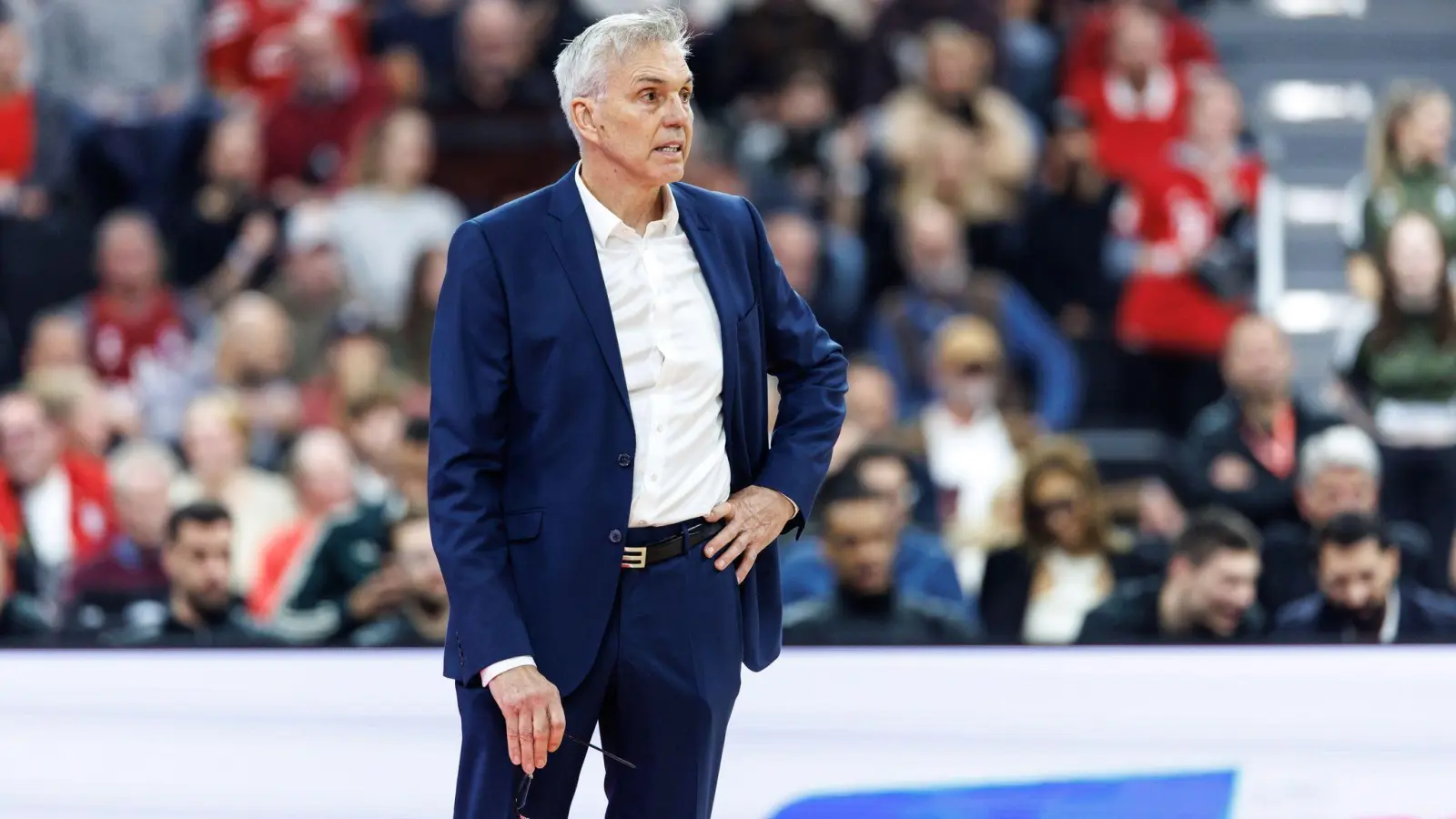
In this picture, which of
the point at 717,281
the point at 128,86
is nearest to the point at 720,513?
the point at 717,281

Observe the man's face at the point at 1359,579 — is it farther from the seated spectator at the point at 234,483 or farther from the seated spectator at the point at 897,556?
the seated spectator at the point at 234,483

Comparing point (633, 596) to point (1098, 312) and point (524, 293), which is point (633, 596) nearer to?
point (524, 293)

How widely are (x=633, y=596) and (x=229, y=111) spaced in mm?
5168

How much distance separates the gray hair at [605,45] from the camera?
231cm

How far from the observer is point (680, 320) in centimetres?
239

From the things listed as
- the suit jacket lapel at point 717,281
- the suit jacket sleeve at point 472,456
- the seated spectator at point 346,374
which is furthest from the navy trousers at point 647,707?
the seated spectator at point 346,374

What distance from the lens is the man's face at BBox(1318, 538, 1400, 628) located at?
493cm

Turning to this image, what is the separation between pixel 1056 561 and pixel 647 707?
3229 millimetres

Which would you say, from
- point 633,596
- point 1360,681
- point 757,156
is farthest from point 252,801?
point 757,156

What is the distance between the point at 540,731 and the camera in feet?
7.40

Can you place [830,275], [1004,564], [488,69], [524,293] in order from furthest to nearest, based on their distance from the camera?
[488,69]
[830,275]
[1004,564]
[524,293]

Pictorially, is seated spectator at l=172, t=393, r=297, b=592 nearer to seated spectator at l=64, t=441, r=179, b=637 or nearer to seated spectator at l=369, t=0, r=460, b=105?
seated spectator at l=64, t=441, r=179, b=637

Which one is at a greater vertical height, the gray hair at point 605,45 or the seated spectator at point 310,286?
the gray hair at point 605,45

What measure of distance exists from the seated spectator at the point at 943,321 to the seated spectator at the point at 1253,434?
47 cm
